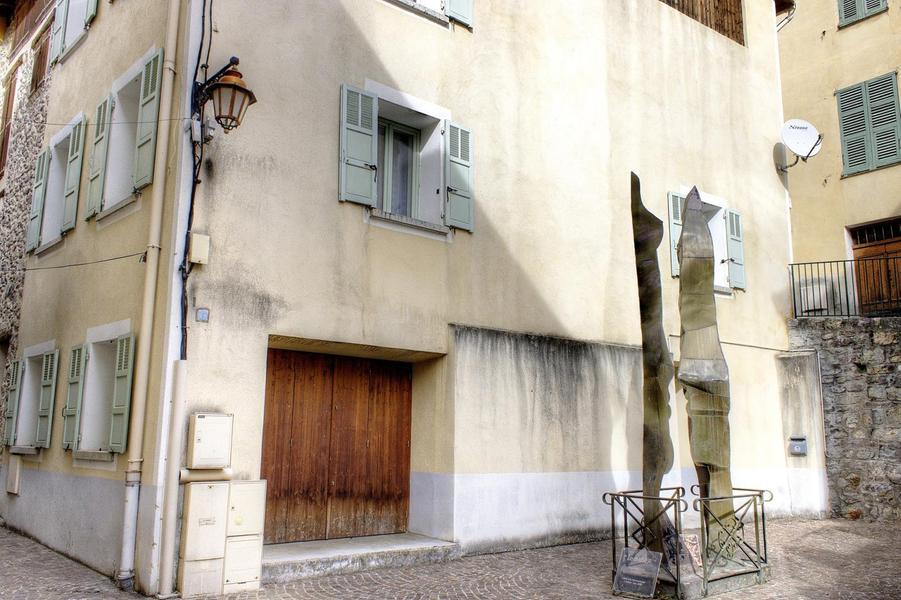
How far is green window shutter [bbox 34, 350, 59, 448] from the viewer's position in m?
9.03

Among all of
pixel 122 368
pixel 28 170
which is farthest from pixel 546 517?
pixel 28 170

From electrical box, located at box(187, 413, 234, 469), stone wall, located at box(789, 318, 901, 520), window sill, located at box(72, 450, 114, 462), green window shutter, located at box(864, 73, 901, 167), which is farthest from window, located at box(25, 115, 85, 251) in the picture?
green window shutter, located at box(864, 73, 901, 167)

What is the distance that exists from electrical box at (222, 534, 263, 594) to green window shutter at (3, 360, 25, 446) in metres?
5.17

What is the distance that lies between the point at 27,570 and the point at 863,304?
13673mm

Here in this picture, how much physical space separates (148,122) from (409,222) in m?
2.89

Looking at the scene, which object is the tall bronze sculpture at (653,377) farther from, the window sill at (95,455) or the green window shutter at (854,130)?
the green window shutter at (854,130)

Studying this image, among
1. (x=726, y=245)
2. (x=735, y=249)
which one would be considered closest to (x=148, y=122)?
(x=726, y=245)

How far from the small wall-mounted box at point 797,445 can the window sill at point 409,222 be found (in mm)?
7099

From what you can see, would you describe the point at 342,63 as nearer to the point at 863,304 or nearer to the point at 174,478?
the point at 174,478

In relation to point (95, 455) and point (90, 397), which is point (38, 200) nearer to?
point (90, 397)

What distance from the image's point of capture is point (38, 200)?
35.0 feet

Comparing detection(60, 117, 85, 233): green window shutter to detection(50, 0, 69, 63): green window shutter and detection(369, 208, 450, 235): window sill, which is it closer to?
detection(50, 0, 69, 63): green window shutter

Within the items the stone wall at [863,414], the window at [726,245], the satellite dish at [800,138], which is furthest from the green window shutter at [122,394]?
the satellite dish at [800,138]

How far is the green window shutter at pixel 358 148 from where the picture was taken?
26.6 ft
